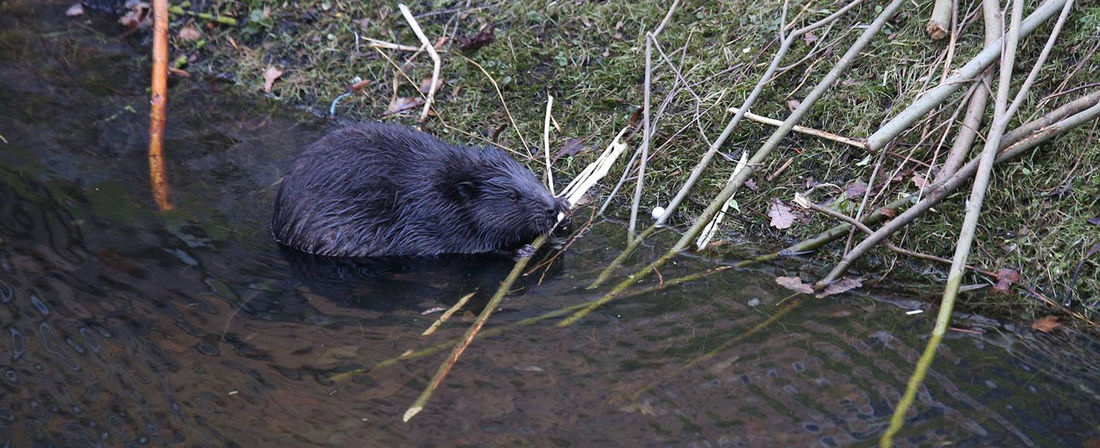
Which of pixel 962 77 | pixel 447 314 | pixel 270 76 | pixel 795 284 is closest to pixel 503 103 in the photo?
pixel 270 76

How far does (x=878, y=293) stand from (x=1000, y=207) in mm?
825

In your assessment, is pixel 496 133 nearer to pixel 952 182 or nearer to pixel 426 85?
pixel 426 85

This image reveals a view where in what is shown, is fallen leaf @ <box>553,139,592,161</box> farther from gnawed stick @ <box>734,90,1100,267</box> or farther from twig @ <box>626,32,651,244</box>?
gnawed stick @ <box>734,90,1100,267</box>

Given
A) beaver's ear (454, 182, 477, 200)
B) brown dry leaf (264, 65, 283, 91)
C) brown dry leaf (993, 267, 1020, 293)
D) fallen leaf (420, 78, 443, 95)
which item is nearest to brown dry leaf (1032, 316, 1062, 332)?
brown dry leaf (993, 267, 1020, 293)

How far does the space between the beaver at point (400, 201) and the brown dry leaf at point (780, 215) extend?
3.73ft

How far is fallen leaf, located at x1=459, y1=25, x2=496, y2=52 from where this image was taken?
23.2 ft

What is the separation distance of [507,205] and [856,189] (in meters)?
1.87

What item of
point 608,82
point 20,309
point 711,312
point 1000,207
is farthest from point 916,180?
point 20,309

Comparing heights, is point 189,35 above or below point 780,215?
above

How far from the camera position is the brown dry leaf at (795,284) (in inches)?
188

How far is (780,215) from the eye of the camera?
5410 mm

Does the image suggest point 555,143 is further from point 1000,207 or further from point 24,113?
point 24,113

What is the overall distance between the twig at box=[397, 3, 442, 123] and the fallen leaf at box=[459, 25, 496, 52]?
0.21 meters

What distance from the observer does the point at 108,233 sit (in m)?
5.17
